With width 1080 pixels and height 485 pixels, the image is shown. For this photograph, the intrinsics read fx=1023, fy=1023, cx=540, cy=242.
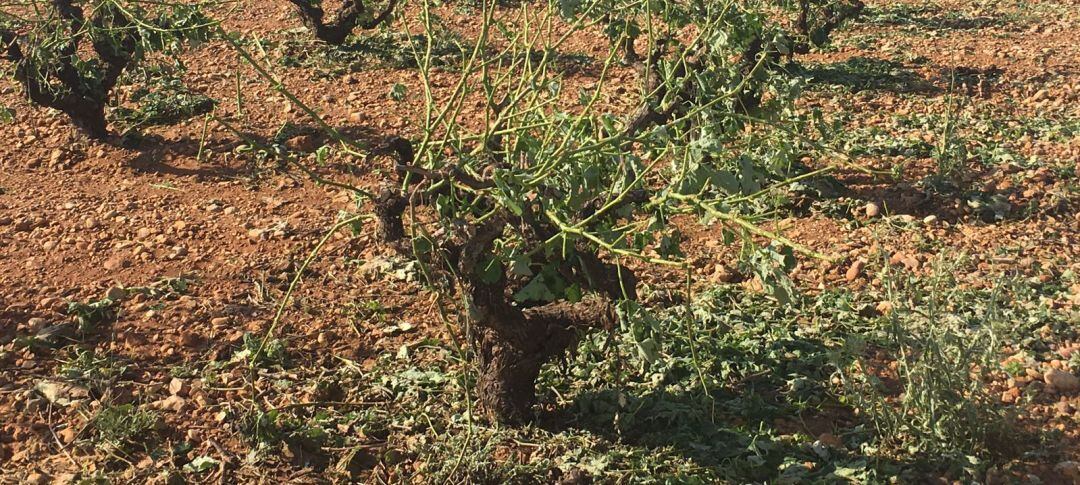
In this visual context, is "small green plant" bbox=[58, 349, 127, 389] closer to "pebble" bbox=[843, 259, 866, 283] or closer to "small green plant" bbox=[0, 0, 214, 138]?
"small green plant" bbox=[0, 0, 214, 138]

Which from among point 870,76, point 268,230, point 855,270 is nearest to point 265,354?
point 268,230

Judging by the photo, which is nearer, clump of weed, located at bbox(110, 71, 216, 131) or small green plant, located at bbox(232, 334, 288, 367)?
small green plant, located at bbox(232, 334, 288, 367)

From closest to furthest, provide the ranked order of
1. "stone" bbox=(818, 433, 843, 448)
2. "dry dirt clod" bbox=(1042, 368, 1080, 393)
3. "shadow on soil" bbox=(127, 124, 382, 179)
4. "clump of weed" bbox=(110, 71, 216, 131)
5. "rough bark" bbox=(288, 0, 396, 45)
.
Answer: "stone" bbox=(818, 433, 843, 448) → "dry dirt clod" bbox=(1042, 368, 1080, 393) → "shadow on soil" bbox=(127, 124, 382, 179) → "clump of weed" bbox=(110, 71, 216, 131) → "rough bark" bbox=(288, 0, 396, 45)

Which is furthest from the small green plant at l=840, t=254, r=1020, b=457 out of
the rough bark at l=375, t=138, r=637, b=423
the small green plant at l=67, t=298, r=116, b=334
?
the small green plant at l=67, t=298, r=116, b=334

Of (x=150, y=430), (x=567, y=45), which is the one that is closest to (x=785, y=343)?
(x=150, y=430)

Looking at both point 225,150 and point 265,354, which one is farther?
point 225,150

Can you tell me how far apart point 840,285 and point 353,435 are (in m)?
2.18

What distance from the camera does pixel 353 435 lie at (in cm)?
340

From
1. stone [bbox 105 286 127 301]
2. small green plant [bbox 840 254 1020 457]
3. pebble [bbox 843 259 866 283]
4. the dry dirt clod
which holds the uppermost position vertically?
small green plant [bbox 840 254 1020 457]

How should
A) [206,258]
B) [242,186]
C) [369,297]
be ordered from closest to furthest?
[369,297], [206,258], [242,186]

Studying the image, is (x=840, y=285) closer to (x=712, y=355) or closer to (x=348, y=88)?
(x=712, y=355)

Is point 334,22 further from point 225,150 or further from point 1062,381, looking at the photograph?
point 1062,381

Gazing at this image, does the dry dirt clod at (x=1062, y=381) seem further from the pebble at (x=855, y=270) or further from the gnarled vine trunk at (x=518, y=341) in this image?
the gnarled vine trunk at (x=518, y=341)

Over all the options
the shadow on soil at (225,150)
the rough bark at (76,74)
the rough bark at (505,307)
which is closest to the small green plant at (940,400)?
the rough bark at (505,307)
